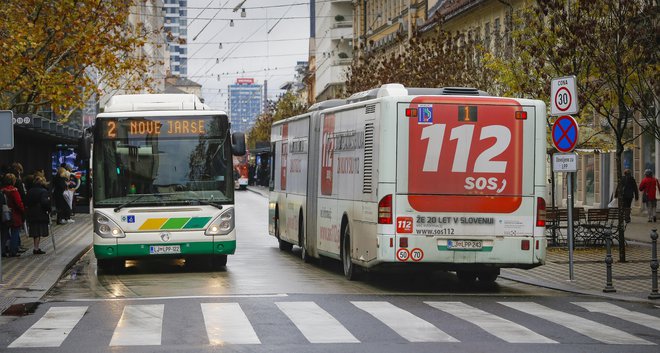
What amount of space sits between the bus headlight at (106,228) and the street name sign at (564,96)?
23.5 ft

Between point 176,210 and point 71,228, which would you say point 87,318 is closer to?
point 176,210

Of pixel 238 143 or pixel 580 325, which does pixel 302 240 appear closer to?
pixel 238 143

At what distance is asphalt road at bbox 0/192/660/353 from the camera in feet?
40.2

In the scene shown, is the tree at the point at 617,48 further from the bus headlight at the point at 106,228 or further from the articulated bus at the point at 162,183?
the bus headlight at the point at 106,228

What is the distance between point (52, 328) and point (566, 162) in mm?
9562

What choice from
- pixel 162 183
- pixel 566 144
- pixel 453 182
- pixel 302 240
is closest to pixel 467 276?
pixel 566 144

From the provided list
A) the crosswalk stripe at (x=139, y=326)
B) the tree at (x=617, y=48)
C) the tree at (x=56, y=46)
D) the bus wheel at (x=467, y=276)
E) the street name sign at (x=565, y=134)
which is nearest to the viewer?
the crosswalk stripe at (x=139, y=326)

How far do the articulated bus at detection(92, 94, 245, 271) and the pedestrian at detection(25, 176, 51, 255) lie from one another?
4.51 m

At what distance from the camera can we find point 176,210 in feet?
70.5

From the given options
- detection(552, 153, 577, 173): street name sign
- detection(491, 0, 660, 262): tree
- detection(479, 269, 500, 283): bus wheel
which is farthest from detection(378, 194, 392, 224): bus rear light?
detection(491, 0, 660, 262): tree

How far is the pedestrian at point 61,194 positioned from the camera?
40362mm

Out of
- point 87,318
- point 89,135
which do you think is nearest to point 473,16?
point 89,135

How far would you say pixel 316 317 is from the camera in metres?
14.5

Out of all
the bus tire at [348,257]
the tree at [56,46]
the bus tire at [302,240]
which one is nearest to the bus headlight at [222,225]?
the bus tire at [348,257]
